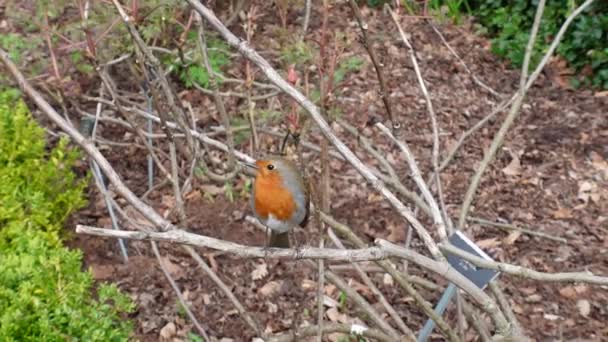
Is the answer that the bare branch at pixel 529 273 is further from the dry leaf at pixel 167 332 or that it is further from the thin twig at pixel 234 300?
the dry leaf at pixel 167 332

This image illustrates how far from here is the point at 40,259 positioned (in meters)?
2.73

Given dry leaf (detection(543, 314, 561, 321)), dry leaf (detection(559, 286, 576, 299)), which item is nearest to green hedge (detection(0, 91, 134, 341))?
dry leaf (detection(543, 314, 561, 321))

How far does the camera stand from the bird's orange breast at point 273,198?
2.00 meters

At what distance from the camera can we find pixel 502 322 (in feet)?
5.14

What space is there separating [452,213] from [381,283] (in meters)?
0.65

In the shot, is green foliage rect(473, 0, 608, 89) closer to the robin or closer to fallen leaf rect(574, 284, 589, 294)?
fallen leaf rect(574, 284, 589, 294)

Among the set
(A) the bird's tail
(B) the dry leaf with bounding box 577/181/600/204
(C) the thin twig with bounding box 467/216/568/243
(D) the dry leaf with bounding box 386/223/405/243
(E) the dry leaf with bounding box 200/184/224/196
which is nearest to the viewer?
(A) the bird's tail

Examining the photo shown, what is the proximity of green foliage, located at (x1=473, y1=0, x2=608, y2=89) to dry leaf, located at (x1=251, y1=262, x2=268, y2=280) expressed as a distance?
2.58 meters

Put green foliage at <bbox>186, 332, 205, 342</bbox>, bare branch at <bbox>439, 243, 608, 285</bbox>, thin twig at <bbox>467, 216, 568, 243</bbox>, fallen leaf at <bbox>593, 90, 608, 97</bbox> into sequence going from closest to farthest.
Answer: bare branch at <bbox>439, 243, 608, 285</bbox> < green foliage at <bbox>186, 332, 205, 342</bbox> < thin twig at <bbox>467, 216, 568, 243</bbox> < fallen leaf at <bbox>593, 90, 608, 97</bbox>

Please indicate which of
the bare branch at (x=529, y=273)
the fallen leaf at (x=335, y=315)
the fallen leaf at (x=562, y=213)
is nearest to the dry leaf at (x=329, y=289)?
the fallen leaf at (x=335, y=315)

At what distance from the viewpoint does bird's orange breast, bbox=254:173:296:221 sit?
1998 mm

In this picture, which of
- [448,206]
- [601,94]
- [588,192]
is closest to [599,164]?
[588,192]

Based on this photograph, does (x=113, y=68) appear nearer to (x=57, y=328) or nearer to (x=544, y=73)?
(x=57, y=328)

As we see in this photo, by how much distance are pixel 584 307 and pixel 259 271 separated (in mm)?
1540
